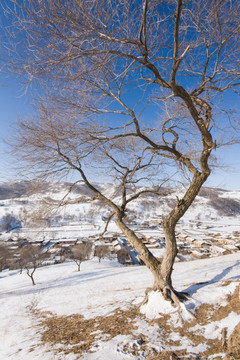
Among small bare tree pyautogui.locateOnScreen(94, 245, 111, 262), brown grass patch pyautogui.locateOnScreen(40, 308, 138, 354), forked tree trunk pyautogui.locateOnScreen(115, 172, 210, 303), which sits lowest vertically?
small bare tree pyautogui.locateOnScreen(94, 245, 111, 262)

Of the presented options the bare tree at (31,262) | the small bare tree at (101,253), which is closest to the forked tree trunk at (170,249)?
the bare tree at (31,262)

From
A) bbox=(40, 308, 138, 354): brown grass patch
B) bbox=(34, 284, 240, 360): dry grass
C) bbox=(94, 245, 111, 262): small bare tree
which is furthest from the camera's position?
bbox=(94, 245, 111, 262): small bare tree

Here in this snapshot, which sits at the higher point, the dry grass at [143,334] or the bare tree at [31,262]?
the dry grass at [143,334]

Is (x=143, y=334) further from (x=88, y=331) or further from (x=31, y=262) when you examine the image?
(x=31, y=262)

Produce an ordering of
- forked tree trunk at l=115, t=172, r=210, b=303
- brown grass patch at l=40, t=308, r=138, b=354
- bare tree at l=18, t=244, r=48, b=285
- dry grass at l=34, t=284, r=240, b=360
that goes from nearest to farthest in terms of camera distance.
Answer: dry grass at l=34, t=284, r=240, b=360, brown grass patch at l=40, t=308, r=138, b=354, forked tree trunk at l=115, t=172, r=210, b=303, bare tree at l=18, t=244, r=48, b=285

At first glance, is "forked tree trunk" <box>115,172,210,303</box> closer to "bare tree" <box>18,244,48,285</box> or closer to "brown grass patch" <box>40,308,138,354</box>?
"brown grass patch" <box>40,308,138,354</box>

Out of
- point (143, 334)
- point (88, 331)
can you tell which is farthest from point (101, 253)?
point (143, 334)

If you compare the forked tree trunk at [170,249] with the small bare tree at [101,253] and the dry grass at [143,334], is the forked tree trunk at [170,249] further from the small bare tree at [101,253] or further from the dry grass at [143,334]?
the small bare tree at [101,253]

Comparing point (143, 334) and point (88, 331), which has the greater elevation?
point (143, 334)

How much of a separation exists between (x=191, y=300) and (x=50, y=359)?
2370 mm

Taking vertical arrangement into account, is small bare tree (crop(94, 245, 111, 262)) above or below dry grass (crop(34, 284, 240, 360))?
below

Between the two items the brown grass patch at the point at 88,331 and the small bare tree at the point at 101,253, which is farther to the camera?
the small bare tree at the point at 101,253

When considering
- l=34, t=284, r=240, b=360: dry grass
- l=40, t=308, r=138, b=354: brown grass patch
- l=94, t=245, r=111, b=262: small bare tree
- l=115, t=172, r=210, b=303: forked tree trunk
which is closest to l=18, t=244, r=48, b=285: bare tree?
l=94, t=245, r=111, b=262: small bare tree

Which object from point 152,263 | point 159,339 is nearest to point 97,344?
point 159,339
